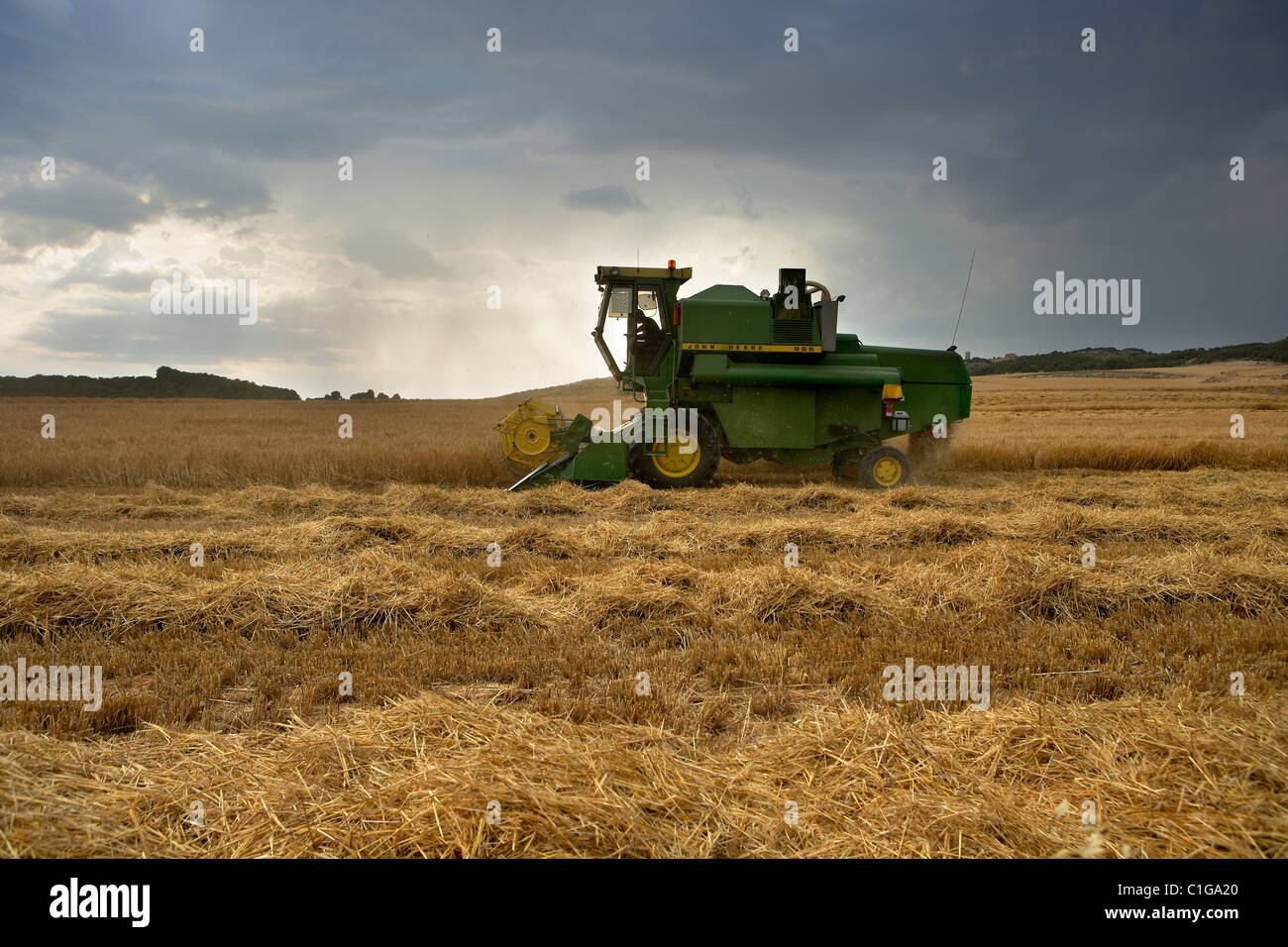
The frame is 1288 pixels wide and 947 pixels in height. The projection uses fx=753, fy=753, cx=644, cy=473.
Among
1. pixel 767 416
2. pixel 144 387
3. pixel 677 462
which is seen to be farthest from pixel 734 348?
pixel 144 387

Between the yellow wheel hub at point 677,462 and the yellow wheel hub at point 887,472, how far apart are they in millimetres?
2700

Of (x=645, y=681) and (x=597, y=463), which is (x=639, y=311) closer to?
(x=597, y=463)

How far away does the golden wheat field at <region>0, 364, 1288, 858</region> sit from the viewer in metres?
2.43

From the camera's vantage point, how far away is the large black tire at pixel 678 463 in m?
10.8

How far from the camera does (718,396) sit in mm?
11008

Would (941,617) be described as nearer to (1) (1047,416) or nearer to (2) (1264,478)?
(2) (1264,478)

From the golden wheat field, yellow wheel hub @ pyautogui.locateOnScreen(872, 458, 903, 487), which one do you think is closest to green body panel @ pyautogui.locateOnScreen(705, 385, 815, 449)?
yellow wheel hub @ pyautogui.locateOnScreen(872, 458, 903, 487)

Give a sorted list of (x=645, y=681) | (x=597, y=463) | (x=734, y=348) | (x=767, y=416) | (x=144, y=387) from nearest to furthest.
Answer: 1. (x=645, y=681)
2. (x=597, y=463)
3. (x=734, y=348)
4. (x=767, y=416)
5. (x=144, y=387)

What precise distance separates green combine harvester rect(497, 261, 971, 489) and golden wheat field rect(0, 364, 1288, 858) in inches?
61.2

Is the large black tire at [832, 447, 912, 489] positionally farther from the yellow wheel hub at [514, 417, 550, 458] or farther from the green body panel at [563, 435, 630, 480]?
the yellow wheel hub at [514, 417, 550, 458]

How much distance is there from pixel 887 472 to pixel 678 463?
3.18 meters

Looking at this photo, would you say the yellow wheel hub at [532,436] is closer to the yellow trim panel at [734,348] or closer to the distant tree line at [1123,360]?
the yellow trim panel at [734,348]

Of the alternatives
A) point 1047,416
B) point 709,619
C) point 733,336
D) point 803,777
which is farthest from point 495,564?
point 1047,416
